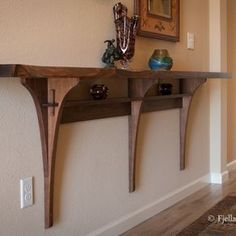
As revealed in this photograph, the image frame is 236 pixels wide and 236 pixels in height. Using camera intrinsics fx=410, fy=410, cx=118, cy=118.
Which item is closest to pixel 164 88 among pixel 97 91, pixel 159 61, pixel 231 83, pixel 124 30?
pixel 159 61

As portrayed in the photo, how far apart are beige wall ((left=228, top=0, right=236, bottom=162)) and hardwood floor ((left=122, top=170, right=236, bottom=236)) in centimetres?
78

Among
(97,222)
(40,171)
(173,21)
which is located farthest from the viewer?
(173,21)

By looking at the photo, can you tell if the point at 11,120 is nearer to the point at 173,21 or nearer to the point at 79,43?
the point at 79,43

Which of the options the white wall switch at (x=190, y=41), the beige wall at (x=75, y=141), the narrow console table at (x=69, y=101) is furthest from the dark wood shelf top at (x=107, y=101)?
the white wall switch at (x=190, y=41)

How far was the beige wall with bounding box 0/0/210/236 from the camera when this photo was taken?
1659 mm

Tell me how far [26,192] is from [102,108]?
2.04 ft

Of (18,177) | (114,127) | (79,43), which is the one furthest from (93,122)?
(18,177)

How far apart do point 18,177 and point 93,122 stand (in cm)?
54

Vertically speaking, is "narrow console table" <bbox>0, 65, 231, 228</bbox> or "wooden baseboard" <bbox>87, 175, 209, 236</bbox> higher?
"narrow console table" <bbox>0, 65, 231, 228</bbox>

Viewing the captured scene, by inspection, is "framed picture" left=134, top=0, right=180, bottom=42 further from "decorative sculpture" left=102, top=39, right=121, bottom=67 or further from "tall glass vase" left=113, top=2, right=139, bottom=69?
"decorative sculpture" left=102, top=39, right=121, bottom=67

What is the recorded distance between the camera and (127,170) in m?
2.37

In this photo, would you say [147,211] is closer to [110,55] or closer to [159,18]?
[110,55]

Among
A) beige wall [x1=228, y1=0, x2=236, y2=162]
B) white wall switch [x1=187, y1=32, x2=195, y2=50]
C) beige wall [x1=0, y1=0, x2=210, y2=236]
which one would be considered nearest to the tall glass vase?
beige wall [x1=0, y1=0, x2=210, y2=236]

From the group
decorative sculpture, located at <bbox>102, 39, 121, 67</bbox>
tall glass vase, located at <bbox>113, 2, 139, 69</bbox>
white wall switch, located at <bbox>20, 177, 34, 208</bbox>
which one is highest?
tall glass vase, located at <bbox>113, 2, 139, 69</bbox>
